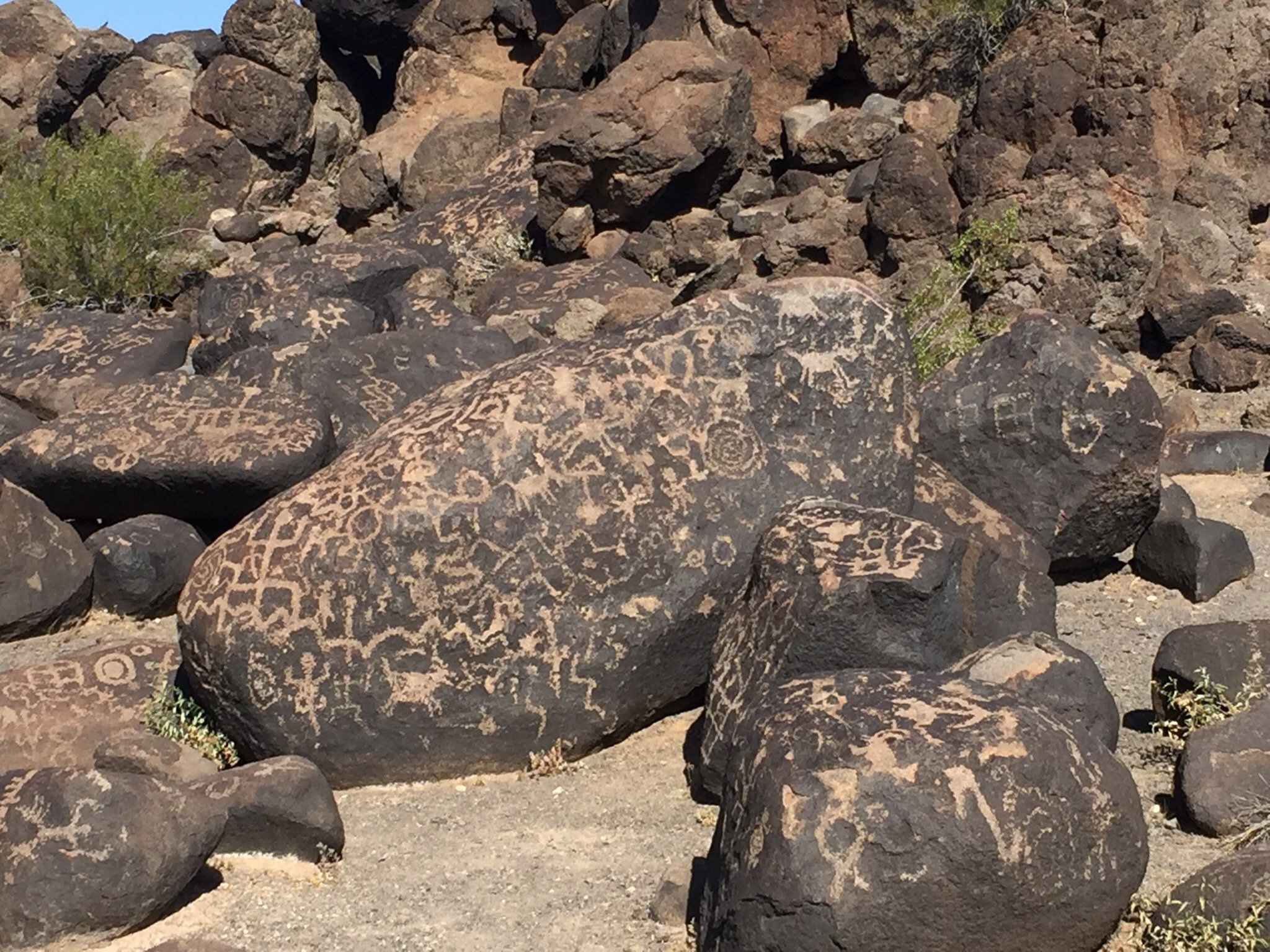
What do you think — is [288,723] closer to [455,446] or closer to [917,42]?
[455,446]

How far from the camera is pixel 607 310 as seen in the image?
1057 cm

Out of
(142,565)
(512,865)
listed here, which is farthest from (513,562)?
(142,565)

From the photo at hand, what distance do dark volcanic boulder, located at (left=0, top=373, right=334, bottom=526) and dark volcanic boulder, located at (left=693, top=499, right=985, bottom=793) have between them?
119 inches

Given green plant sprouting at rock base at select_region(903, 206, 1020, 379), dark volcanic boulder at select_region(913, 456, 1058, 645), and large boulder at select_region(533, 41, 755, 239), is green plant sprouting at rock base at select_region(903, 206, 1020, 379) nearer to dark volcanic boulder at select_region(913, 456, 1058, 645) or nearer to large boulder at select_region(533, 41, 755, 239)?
large boulder at select_region(533, 41, 755, 239)

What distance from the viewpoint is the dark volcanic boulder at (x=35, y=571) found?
788cm

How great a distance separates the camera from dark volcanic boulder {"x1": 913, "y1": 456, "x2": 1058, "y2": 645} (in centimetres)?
627

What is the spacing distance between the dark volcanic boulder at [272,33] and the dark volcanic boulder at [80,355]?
24.6ft

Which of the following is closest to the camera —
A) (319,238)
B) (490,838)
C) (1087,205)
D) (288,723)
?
(490,838)

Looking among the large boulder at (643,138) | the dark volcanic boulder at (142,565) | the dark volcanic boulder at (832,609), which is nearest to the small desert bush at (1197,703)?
the dark volcanic boulder at (832,609)

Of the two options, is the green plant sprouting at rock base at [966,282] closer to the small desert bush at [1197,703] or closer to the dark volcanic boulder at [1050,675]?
the small desert bush at [1197,703]

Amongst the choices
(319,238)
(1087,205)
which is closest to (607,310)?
(1087,205)

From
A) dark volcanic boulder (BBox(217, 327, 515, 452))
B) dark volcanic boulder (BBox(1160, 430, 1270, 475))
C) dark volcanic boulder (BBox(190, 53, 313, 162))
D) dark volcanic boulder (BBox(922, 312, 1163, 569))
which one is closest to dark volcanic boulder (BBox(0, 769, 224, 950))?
dark volcanic boulder (BBox(217, 327, 515, 452))

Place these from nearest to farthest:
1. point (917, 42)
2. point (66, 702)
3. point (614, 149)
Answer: point (66, 702)
point (614, 149)
point (917, 42)

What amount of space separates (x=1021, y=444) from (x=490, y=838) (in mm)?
3420
